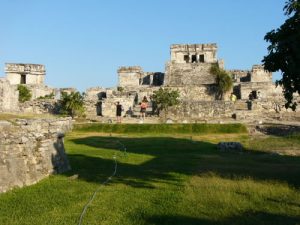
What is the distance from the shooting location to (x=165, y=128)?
30.6 m

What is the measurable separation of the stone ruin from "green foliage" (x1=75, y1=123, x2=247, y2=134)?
19.3ft

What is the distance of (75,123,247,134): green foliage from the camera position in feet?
98.0

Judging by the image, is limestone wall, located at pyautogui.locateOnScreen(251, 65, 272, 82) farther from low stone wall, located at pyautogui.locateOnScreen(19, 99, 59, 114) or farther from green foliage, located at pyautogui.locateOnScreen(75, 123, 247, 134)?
low stone wall, located at pyautogui.locateOnScreen(19, 99, 59, 114)

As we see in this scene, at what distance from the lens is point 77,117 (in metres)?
37.8

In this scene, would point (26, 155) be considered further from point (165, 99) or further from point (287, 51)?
point (165, 99)

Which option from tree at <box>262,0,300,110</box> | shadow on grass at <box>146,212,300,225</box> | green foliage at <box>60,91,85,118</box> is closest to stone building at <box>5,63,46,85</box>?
green foliage at <box>60,91,85,118</box>

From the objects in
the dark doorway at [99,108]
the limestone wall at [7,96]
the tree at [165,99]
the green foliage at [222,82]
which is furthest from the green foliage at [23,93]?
the green foliage at [222,82]

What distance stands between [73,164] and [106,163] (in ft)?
3.60

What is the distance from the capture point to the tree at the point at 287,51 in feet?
32.5

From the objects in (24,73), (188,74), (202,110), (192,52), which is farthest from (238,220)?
(192,52)

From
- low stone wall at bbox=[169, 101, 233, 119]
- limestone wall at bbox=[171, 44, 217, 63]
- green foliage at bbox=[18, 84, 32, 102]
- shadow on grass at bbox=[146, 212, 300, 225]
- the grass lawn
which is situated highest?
limestone wall at bbox=[171, 44, 217, 63]

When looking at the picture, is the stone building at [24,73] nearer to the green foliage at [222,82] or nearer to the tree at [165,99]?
the tree at [165,99]

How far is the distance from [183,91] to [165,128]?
13800 millimetres

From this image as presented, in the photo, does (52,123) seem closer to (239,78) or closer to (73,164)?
(73,164)
